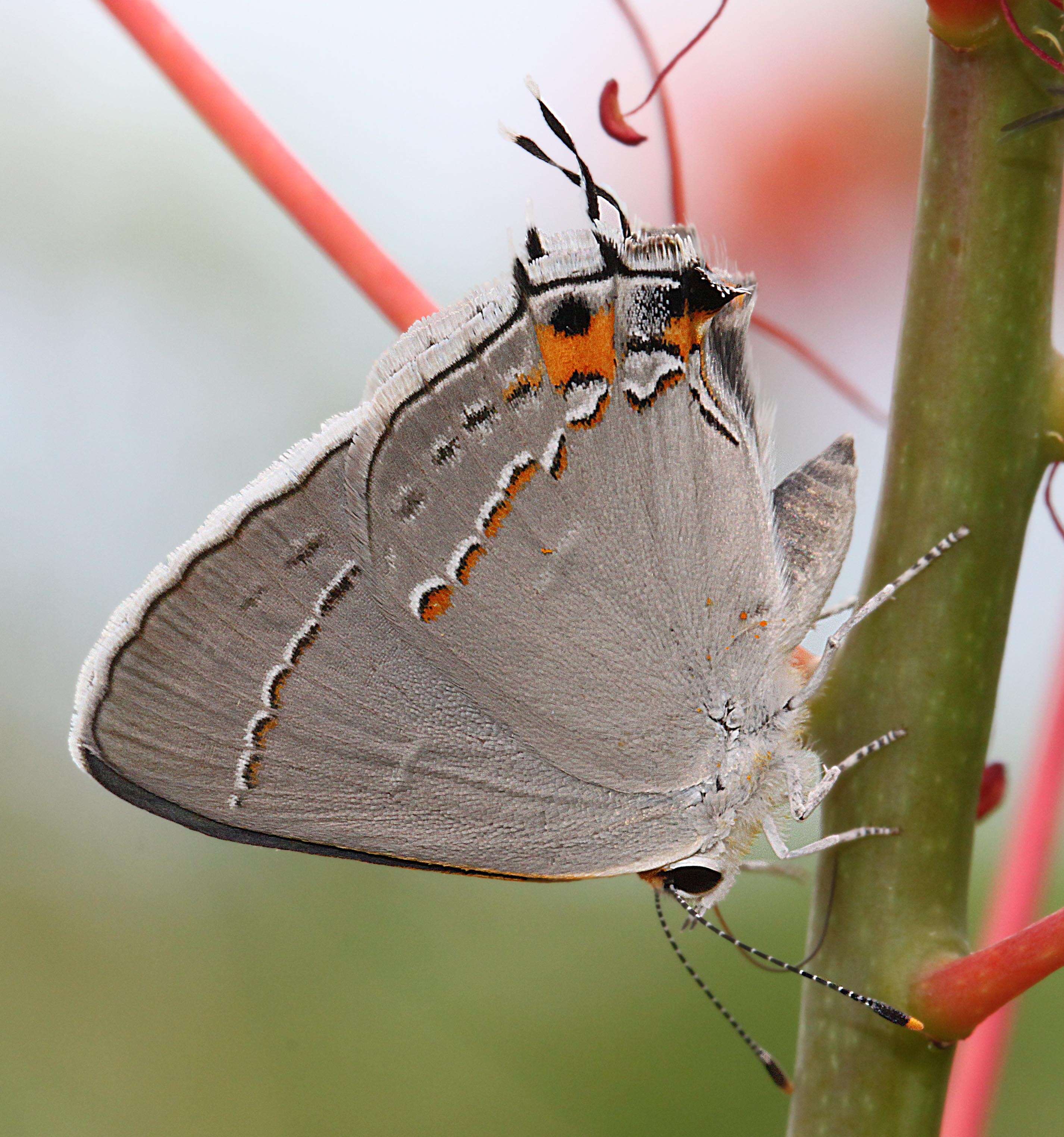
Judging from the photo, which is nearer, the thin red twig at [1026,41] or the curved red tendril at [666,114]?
the thin red twig at [1026,41]

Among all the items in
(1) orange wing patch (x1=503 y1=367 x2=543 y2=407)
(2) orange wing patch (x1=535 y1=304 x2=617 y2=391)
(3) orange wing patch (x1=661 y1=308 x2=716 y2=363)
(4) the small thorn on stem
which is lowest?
(4) the small thorn on stem

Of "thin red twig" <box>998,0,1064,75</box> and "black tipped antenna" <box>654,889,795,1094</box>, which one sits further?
"black tipped antenna" <box>654,889,795,1094</box>

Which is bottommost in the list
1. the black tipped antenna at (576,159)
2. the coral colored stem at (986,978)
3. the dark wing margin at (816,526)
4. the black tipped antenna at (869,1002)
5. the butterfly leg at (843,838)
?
the black tipped antenna at (869,1002)

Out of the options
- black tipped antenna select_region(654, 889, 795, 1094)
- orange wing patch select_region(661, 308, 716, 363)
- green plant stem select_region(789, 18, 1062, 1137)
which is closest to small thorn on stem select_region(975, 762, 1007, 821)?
green plant stem select_region(789, 18, 1062, 1137)

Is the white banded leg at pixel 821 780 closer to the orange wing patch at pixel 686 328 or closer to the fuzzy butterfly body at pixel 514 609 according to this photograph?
the fuzzy butterfly body at pixel 514 609

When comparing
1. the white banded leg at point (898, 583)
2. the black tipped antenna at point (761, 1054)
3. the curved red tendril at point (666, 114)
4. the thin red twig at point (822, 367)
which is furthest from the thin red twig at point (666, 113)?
the black tipped antenna at point (761, 1054)

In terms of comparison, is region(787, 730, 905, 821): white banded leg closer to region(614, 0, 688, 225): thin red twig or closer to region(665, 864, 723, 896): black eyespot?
region(665, 864, 723, 896): black eyespot

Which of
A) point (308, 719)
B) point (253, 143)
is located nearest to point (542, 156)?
point (253, 143)
